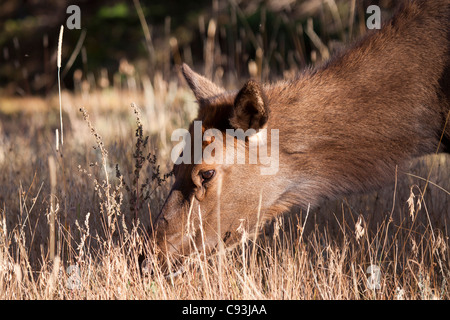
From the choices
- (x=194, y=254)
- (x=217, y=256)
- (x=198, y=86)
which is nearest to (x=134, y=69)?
(x=198, y=86)

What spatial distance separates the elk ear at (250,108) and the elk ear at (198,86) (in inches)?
27.4

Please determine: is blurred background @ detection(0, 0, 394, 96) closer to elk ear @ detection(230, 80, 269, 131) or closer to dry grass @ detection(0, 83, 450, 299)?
dry grass @ detection(0, 83, 450, 299)

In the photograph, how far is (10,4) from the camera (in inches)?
698

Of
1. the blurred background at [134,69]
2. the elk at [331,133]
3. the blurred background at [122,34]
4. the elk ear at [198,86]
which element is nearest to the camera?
the elk at [331,133]

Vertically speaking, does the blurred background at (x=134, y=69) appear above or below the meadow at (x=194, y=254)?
above

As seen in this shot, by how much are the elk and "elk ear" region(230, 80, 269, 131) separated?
0.07 meters

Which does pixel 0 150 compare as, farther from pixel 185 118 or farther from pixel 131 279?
pixel 131 279

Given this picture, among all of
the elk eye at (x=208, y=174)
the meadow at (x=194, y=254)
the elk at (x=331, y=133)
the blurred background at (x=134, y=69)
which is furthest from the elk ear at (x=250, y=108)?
the blurred background at (x=134, y=69)

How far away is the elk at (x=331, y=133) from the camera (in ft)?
13.9

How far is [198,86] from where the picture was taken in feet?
15.7

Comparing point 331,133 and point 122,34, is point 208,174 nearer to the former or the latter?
point 331,133

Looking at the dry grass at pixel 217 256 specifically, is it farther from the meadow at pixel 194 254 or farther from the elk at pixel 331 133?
the elk at pixel 331 133

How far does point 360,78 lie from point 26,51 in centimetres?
1398

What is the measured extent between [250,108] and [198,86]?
0.88 m
